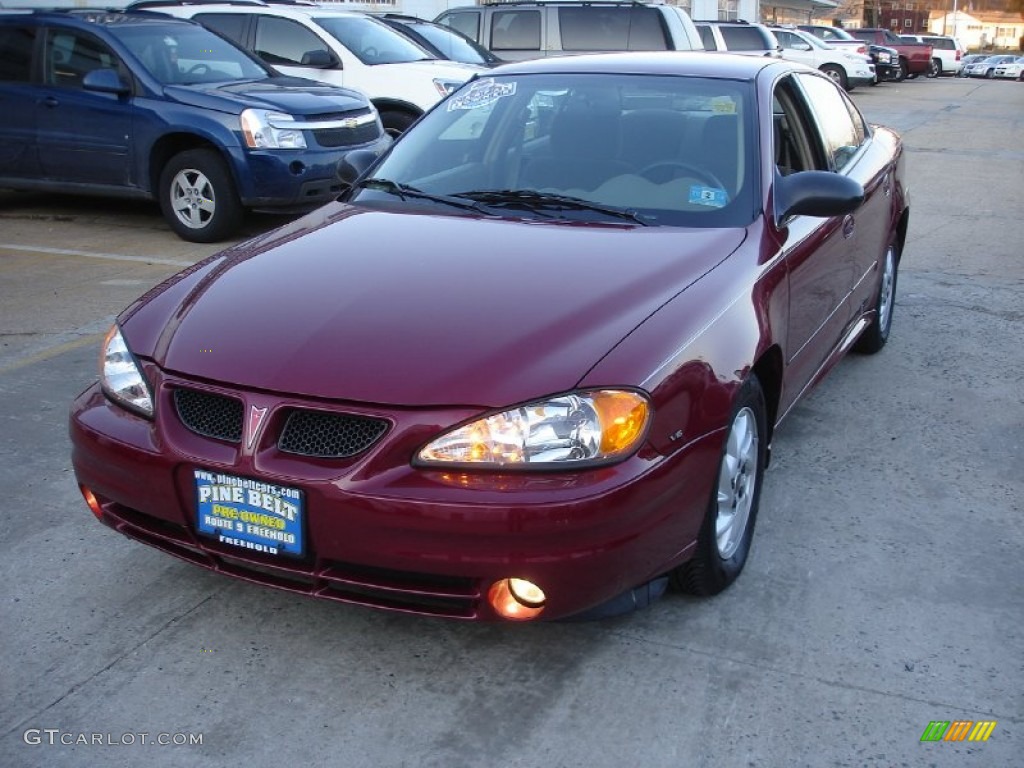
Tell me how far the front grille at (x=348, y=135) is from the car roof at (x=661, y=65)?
4.20m

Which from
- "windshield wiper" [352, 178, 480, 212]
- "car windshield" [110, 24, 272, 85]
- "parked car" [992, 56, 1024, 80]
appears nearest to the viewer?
"windshield wiper" [352, 178, 480, 212]

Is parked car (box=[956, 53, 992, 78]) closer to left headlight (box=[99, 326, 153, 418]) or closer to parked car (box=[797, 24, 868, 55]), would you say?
parked car (box=[797, 24, 868, 55])

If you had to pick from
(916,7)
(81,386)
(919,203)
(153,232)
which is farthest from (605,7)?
(916,7)

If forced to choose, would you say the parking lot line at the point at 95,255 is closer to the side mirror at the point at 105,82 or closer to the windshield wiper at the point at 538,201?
the side mirror at the point at 105,82

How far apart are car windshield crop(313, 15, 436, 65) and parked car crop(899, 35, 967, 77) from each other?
37.7 m

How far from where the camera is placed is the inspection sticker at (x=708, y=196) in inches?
157

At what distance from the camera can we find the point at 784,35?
3000 cm

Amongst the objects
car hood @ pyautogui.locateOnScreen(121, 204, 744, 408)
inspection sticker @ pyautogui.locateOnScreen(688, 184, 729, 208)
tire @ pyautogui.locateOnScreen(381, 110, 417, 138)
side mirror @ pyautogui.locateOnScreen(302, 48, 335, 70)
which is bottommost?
tire @ pyautogui.locateOnScreen(381, 110, 417, 138)

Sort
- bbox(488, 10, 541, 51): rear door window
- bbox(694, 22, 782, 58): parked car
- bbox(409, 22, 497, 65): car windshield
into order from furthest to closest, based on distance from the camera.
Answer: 1. bbox(694, 22, 782, 58): parked car
2. bbox(488, 10, 541, 51): rear door window
3. bbox(409, 22, 497, 65): car windshield

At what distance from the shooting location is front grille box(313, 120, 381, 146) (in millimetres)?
8844

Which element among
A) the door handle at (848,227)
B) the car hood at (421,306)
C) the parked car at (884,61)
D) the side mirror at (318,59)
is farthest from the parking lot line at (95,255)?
the parked car at (884,61)

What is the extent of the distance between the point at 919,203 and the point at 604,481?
9271mm

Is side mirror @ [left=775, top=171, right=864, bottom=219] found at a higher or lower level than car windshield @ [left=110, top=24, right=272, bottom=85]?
higher

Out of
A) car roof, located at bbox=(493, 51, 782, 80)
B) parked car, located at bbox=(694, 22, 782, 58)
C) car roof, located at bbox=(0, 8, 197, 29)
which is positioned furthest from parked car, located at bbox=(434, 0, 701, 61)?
car roof, located at bbox=(493, 51, 782, 80)
